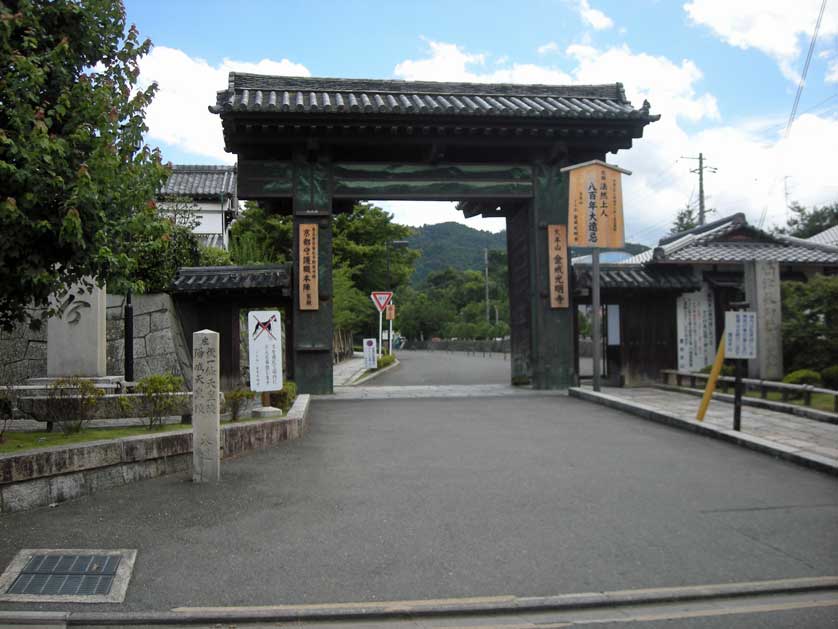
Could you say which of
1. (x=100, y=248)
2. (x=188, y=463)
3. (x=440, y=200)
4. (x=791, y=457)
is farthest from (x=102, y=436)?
(x=440, y=200)

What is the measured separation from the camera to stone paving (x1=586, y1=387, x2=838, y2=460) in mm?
8914

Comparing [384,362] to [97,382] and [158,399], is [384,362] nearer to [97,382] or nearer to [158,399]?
[97,382]

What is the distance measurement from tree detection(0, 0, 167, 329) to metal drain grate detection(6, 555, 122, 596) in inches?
94.9

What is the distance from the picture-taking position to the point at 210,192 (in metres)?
35.0

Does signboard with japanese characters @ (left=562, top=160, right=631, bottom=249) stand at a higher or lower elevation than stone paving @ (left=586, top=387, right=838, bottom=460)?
higher

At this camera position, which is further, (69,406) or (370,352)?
(370,352)

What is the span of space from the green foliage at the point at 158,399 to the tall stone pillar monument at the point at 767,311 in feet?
36.1

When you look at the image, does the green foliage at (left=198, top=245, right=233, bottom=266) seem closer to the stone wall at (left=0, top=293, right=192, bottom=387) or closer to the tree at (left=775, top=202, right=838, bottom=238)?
the stone wall at (left=0, top=293, right=192, bottom=387)

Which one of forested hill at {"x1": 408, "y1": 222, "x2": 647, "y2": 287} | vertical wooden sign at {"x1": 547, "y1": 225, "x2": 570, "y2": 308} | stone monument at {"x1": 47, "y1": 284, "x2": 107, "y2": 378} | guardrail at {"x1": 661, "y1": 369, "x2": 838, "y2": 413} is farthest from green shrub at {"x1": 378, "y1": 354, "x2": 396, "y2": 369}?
forested hill at {"x1": 408, "y1": 222, "x2": 647, "y2": 287}

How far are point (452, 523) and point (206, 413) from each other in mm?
2900

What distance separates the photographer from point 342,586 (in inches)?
181

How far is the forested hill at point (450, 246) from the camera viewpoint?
108188 mm

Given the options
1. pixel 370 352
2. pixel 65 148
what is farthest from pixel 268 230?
pixel 65 148

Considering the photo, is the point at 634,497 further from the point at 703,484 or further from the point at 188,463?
the point at 188,463
